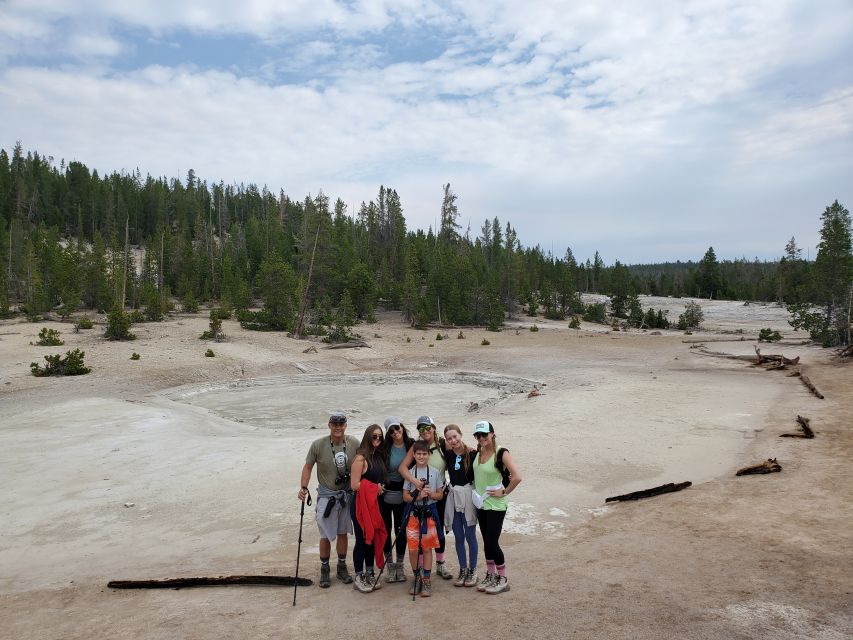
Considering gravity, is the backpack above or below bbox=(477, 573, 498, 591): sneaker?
above

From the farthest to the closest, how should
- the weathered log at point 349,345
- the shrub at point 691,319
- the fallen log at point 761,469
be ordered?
the shrub at point 691,319 < the weathered log at point 349,345 < the fallen log at point 761,469

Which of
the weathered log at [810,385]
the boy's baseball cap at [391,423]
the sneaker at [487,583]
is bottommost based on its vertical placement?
the sneaker at [487,583]

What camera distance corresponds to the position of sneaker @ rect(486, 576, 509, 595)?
551 centimetres

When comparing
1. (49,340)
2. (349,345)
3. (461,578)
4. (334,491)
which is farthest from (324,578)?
(349,345)

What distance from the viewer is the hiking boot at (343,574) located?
601 cm

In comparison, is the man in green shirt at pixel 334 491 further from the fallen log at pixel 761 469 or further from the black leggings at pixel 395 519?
the fallen log at pixel 761 469

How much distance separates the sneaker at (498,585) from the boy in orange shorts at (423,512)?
633mm

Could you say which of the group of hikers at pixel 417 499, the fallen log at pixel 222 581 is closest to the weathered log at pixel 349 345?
the fallen log at pixel 222 581

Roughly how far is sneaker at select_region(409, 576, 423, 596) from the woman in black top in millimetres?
372

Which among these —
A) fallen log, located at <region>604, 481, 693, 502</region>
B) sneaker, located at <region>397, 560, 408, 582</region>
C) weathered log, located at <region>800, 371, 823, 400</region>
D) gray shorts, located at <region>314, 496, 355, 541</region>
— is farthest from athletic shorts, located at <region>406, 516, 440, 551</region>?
weathered log, located at <region>800, 371, 823, 400</region>

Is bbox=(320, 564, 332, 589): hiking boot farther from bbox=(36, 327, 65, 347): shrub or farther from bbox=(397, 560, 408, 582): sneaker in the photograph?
bbox=(36, 327, 65, 347): shrub

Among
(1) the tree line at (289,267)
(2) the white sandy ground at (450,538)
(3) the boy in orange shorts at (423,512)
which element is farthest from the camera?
(1) the tree line at (289,267)

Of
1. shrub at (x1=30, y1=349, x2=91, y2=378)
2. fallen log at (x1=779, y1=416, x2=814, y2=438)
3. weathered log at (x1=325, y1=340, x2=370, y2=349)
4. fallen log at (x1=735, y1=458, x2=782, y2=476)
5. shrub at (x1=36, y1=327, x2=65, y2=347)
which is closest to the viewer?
fallen log at (x1=735, y1=458, x2=782, y2=476)

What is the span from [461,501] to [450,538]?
2.38 metres
